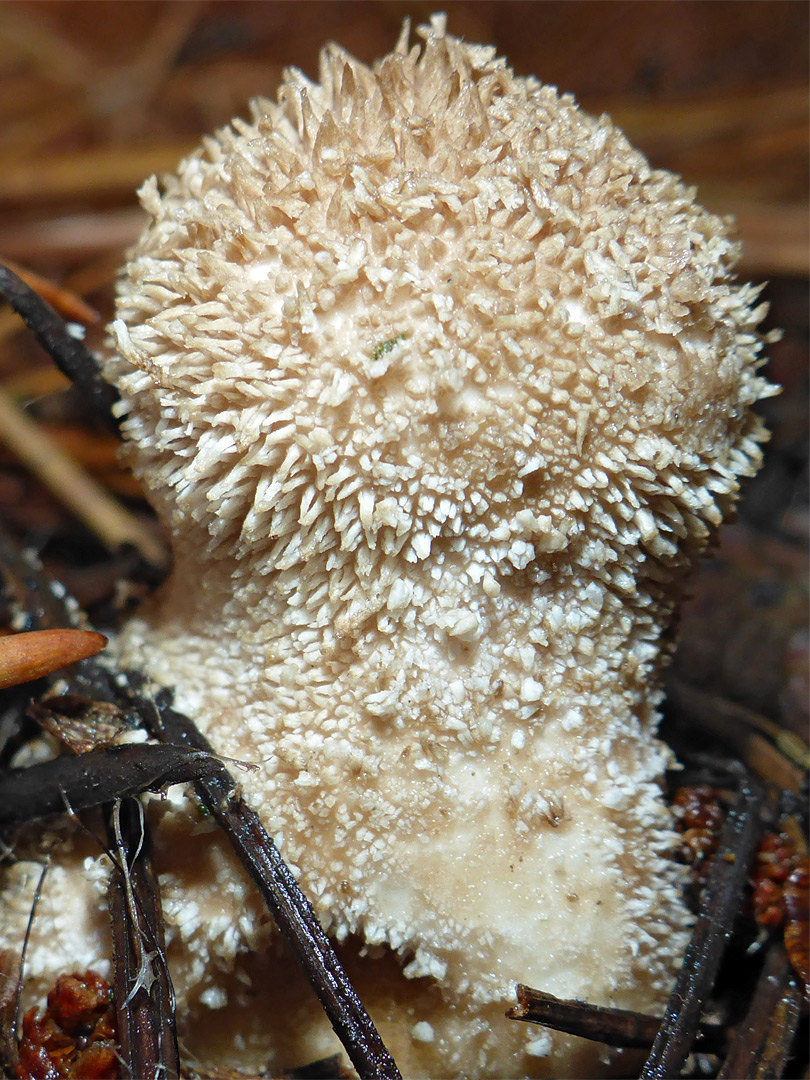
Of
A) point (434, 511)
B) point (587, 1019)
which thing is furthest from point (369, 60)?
point (587, 1019)

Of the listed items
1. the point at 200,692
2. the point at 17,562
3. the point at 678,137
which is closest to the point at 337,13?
the point at 678,137

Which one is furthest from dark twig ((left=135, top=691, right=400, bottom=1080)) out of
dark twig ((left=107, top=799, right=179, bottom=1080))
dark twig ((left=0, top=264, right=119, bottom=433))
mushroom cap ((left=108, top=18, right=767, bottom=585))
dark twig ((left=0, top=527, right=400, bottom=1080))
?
dark twig ((left=0, top=264, right=119, bottom=433))

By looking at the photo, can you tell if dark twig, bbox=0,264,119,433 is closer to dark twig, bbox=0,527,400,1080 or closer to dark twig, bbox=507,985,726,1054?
dark twig, bbox=0,527,400,1080

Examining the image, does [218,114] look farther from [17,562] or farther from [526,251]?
[526,251]

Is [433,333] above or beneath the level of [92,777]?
above

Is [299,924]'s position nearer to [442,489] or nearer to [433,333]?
[442,489]
